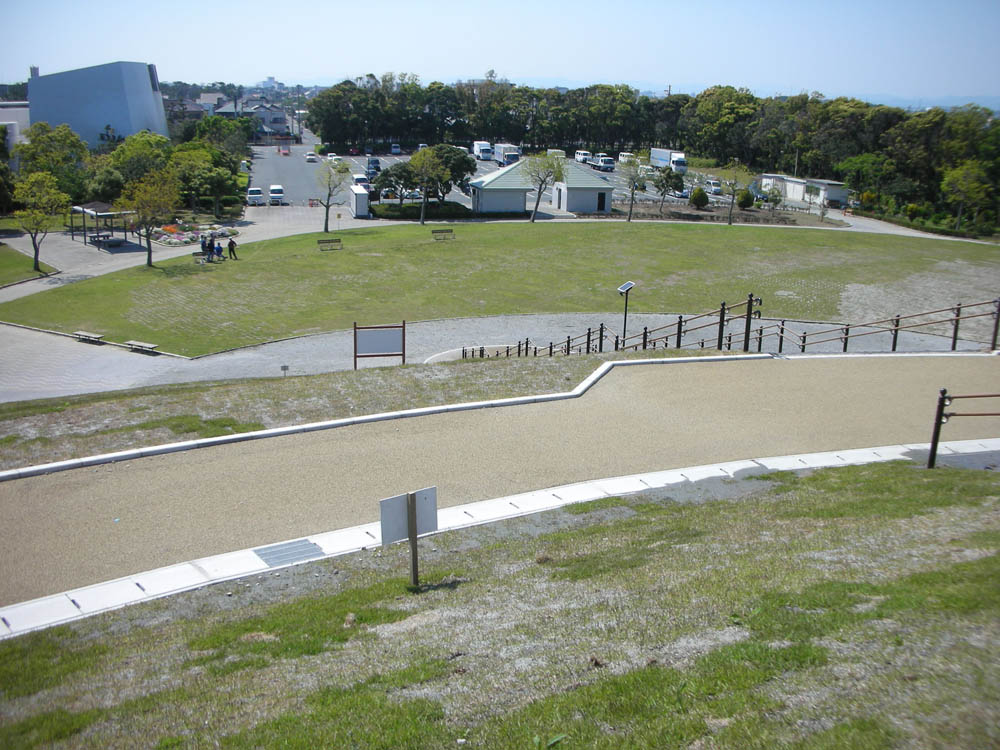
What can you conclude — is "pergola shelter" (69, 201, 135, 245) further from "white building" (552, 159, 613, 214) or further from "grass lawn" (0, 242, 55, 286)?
"white building" (552, 159, 613, 214)

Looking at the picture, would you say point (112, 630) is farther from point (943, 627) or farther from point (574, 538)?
point (943, 627)

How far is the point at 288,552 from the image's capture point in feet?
30.0

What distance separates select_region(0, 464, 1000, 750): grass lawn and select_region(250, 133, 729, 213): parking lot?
43841mm

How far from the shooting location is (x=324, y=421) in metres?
12.9

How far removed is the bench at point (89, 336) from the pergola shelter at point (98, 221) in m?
18.6

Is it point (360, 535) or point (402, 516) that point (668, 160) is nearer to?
point (360, 535)

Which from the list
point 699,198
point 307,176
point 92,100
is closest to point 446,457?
point 699,198

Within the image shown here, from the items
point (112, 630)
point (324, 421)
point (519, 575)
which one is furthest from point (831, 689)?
point (324, 421)

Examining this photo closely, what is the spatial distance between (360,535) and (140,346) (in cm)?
1805

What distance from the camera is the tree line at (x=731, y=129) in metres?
56.4

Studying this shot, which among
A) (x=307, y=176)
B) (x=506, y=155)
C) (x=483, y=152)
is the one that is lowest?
(x=307, y=176)

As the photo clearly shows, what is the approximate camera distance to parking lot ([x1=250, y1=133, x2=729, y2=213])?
59.2m

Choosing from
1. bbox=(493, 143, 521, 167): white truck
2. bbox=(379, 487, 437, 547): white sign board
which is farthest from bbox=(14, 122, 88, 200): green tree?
bbox=(379, 487, 437, 547): white sign board

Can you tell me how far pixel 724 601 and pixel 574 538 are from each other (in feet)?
8.76
